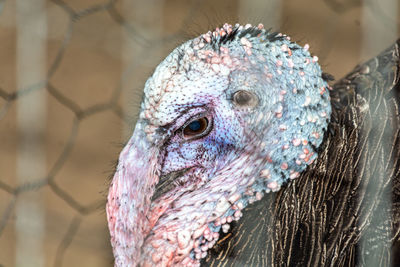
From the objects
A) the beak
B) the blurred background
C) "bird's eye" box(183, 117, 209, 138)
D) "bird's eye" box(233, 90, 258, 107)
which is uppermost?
the blurred background

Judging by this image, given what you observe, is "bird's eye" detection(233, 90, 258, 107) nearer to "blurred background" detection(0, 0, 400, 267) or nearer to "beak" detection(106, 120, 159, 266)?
"beak" detection(106, 120, 159, 266)

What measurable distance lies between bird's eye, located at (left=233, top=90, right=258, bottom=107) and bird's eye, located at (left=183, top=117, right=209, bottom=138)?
0.07 m

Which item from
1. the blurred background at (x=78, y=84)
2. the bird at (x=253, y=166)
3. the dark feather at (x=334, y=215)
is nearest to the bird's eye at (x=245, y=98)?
the bird at (x=253, y=166)

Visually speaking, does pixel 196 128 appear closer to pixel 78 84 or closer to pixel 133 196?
pixel 133 196

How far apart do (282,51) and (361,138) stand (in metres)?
0.20

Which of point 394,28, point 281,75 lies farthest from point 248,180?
Answer: point 394,28

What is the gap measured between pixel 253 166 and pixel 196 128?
0.12 meters

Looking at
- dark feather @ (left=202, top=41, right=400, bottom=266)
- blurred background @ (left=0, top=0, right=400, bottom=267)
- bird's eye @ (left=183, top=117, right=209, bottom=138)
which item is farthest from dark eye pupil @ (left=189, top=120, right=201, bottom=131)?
blurred background @ (left=0, top=0, right=400, bottom=267)

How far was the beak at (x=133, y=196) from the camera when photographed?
94 cm

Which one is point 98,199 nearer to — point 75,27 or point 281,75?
point 75,27

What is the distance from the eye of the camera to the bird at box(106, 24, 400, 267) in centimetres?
92

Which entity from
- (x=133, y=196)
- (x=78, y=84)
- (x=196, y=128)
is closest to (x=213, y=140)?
(x=196, y=128)

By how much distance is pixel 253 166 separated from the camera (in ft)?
3.09

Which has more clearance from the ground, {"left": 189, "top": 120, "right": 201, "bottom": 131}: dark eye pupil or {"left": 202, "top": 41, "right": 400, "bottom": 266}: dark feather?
{"left": 189, "top": 120, "right": 201, "bottom": 131}: dark eye pupil
